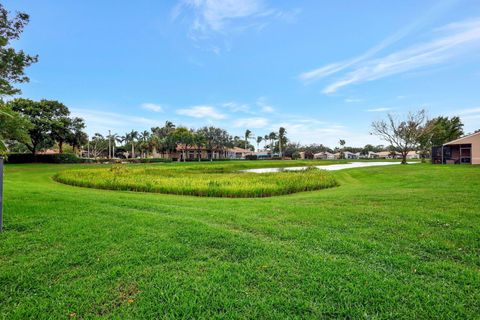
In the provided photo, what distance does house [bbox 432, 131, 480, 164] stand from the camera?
27.7m

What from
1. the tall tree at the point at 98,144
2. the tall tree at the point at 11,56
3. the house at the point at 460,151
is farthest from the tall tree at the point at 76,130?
the house at the point at 460,151

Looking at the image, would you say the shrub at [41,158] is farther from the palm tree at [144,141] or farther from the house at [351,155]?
the house at [351,155]

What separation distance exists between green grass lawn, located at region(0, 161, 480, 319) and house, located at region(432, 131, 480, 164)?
29.3m

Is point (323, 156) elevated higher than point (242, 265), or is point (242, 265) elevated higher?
point (323, 156)

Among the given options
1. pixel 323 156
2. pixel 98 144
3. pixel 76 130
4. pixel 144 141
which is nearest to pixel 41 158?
pixel 76 130

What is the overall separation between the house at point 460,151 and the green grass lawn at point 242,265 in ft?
96.1

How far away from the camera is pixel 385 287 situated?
3045 millimetres

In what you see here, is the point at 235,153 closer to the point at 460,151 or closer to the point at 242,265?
the point at 460,151

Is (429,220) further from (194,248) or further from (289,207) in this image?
(194,248)

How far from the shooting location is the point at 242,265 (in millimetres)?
3645

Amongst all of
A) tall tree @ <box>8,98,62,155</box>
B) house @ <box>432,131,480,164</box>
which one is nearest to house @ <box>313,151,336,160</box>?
house @ <box>432,131,480,164</box>

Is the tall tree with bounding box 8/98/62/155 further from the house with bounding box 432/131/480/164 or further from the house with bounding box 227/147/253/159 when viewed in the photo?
the house with bounding box 227/147/253/159

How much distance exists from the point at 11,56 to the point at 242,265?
19.1 metres

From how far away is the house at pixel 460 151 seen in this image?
2766 cm
